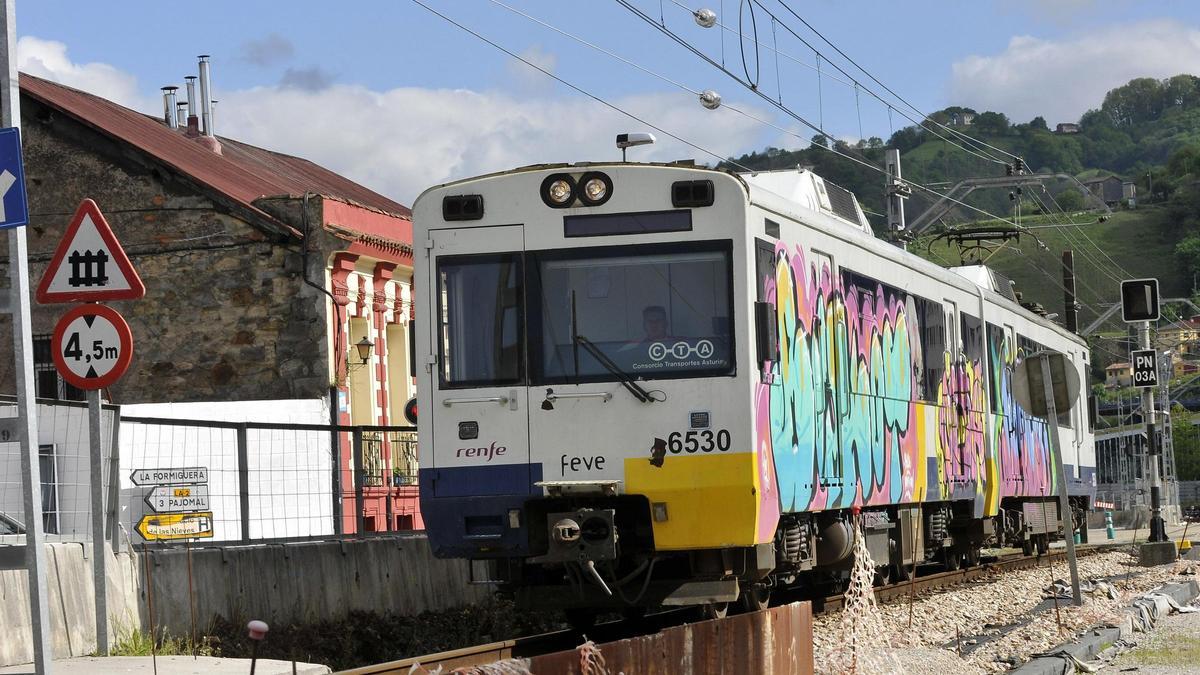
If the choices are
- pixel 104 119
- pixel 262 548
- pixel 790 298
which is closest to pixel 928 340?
pixel 790 298

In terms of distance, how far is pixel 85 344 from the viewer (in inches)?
398

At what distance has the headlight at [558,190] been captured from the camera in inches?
492

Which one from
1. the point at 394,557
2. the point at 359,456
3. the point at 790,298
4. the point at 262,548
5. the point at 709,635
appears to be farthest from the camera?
the point at 359,456

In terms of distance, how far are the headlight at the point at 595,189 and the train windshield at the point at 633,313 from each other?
37 cm

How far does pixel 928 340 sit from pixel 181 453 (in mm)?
7513

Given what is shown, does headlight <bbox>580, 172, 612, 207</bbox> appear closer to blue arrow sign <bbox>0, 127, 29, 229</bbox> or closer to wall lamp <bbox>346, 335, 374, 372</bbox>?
blue arrow sign <bbox>0, 127, 29, 229</bbox>

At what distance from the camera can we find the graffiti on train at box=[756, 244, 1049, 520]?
12867mm

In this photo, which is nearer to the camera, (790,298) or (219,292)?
(790,298)

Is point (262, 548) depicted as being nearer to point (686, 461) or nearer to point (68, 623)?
point (68, 623)

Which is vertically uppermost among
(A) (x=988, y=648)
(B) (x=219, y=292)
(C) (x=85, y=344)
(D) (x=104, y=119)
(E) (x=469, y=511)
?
(D) (x=104, y=119)

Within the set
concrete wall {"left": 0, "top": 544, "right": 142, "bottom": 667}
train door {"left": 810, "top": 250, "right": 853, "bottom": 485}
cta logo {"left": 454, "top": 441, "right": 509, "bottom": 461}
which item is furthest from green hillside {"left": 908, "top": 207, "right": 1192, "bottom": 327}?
concrete wall {"left": 0, "top": 544, "right": 142, "bottom": 667}

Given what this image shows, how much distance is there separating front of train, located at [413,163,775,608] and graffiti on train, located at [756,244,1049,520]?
19.0 inches

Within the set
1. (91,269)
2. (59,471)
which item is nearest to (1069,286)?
(59,471)

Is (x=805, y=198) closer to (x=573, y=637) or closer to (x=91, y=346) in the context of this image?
(x=573, y=637)
